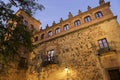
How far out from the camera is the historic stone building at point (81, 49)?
10797 millimetres

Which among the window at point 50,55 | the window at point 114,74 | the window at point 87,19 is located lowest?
the window at point 114,74

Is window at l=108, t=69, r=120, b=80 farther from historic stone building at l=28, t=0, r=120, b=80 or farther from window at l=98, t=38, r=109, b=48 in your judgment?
window at l=98, t=38, r=109, b=48

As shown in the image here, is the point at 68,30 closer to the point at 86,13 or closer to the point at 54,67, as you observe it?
the point at 86,13

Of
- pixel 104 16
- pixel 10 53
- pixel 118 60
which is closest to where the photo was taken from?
pixel 10 53

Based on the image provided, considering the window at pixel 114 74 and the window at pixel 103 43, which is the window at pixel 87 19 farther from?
the window at pixel 114 74

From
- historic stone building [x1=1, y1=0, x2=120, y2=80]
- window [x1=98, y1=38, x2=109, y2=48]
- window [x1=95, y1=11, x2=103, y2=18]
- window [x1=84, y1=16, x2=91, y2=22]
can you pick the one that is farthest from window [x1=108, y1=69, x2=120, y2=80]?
window [x1=84, y1=16, x2=91, y2=22]

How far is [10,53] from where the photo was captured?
7379mm

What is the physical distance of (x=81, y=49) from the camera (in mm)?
12555

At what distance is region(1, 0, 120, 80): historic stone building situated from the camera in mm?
10797

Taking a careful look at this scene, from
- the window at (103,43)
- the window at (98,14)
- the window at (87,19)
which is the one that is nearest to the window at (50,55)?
the window at (87,19)

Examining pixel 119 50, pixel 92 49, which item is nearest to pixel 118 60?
pixel 119 50

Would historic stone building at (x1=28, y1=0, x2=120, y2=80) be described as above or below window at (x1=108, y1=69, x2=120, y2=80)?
above

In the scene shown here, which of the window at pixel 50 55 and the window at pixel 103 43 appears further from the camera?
the window at pixel 50 55

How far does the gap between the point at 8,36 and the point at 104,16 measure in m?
9.57
